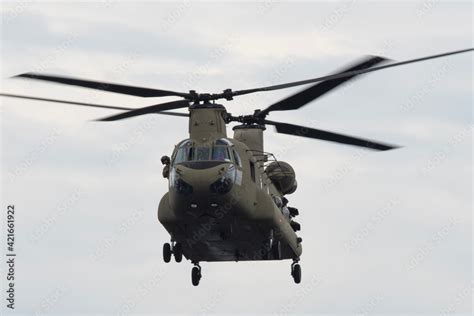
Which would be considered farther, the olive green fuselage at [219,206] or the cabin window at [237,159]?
the cabin window at [237,159]

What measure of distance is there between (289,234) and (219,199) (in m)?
7.16

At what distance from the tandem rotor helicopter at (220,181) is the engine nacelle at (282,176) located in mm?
1324

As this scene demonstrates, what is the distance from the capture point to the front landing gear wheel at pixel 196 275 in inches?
1820

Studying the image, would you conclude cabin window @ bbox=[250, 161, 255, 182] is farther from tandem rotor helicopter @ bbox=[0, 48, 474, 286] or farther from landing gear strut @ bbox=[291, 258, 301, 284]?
landing gear strut @ bbox=[291, 258, 301, 284]

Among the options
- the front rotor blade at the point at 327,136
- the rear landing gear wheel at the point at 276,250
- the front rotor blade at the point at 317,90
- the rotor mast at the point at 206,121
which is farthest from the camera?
the front rotor blade at the point at 327,136

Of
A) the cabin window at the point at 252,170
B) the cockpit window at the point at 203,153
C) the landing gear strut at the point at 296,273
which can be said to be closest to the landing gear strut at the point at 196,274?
the landing gear strut at the point at 296,273

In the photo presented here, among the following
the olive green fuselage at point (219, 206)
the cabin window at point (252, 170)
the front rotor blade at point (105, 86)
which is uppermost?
the front rotor blade at point (105, 86)

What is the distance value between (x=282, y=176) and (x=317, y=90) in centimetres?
729

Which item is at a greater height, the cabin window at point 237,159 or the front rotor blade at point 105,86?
the front rotor blade at point 105,86

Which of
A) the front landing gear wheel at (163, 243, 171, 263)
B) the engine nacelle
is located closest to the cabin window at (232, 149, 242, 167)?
the front landing gear wheel at (163, 243, 171, 263)

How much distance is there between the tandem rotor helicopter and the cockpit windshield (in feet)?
0.13

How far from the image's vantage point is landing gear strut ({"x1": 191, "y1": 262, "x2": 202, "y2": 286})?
4622 centimetres

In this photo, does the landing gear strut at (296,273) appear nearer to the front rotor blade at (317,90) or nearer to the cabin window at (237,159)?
the front rotor blade at (317,90)

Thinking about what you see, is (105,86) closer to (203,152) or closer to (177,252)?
(203,152)
